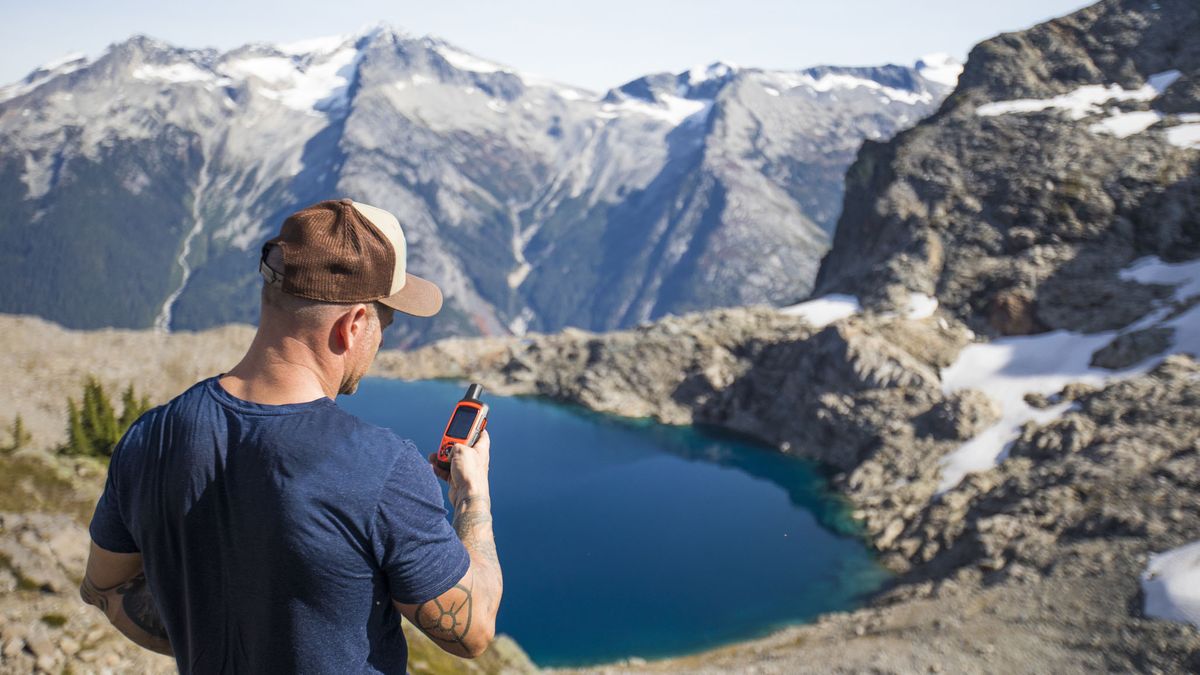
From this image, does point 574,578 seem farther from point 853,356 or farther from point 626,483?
point 853,356

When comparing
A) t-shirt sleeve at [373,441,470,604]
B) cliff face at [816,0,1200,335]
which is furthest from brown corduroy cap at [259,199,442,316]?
cliff face at [816,0,1200,335]

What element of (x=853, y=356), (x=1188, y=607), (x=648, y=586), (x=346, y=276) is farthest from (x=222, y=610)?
(x=853, y=356)

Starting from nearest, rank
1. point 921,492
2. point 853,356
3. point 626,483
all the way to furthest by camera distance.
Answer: point 921,492, point 626,483, point 853,356

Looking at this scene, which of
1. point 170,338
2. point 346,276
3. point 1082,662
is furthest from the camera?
point 170,338

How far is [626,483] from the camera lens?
4962 centimetres

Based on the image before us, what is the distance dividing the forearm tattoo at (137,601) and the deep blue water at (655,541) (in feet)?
83.4

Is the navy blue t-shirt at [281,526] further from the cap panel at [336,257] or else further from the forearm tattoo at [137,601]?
the forearm tattoo at [137,601]

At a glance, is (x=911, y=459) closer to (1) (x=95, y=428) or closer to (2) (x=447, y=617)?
(1) (x=95, y=428)

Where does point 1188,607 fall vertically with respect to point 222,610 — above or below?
below

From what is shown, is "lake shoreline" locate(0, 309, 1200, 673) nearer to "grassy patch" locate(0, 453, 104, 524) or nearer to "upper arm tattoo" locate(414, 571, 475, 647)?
"grassy patch" locate(0, 453, 104, 524)

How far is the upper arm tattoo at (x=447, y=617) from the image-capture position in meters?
3.03

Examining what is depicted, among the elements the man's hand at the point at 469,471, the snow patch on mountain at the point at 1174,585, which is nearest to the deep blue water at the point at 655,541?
the snow patch on mountain at the point at 1174,585

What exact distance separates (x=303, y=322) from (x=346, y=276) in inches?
9.1

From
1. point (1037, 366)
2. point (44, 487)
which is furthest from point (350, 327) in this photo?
point (1037, 366)
